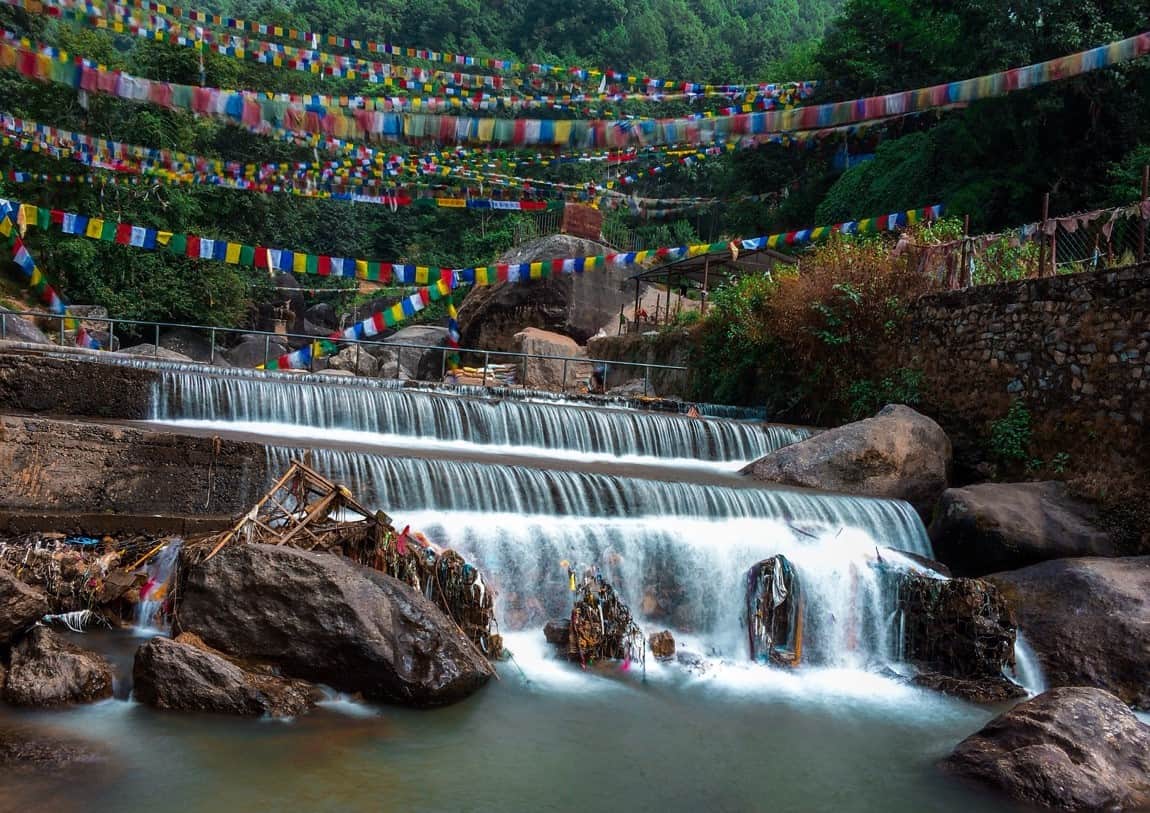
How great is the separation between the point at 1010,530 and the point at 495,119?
7.11 meters

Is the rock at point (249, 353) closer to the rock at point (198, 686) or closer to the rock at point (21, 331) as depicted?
the rock at point (21, 331)

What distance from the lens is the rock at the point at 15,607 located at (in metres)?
5.79

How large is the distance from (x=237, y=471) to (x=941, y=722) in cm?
639

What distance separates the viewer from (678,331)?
19.7m

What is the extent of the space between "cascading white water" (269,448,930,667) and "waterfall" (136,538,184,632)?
1263 millimetres

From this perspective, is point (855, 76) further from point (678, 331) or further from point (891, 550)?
point (891, 550)

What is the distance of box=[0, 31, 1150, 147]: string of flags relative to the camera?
8422mm

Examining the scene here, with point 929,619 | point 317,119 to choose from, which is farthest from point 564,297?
point 929,619

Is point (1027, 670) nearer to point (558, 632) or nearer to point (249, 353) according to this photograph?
point (558, 632)

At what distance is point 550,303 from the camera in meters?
26.2

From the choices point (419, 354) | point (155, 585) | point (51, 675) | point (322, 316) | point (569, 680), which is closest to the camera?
point (51, 675)

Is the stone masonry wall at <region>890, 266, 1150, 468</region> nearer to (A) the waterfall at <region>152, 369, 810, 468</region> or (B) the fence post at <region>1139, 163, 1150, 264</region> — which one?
(B) the fence post at <region>1139, 163, 1150, 264</region>

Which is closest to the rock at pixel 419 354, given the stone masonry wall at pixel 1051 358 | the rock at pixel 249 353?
the rock at pixel 249 353

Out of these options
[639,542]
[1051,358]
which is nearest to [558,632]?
[639,542]
